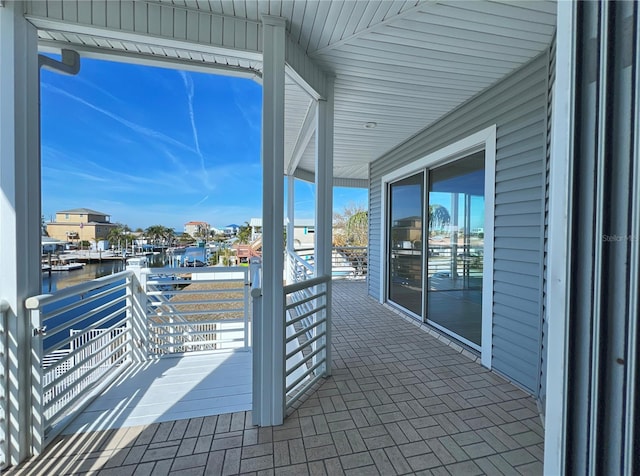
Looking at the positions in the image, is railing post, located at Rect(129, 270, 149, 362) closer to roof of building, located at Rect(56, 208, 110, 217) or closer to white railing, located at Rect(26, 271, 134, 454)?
white railing, located at Rect(26, 271, 134, 454)

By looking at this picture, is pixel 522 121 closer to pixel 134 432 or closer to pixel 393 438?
pixel 393 438

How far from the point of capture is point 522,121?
7.79ft

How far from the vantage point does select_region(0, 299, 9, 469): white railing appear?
1.56 m

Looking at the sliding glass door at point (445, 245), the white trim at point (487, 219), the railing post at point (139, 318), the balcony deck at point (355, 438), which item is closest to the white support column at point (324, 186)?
the balcony deck at point (355, 438)

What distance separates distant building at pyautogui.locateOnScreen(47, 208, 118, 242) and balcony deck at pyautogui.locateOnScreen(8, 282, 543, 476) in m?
1.41

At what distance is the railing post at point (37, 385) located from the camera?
1669 millimetres

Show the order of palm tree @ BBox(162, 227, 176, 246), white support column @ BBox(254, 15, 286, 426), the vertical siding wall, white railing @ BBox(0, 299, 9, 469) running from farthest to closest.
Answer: palm tree @ BBox(162, 227, 176, 246), the vertical siding wall, white support column @ BBox(254, 15, 286, 426), white railing @ BBox(0, 299, 9, 469)

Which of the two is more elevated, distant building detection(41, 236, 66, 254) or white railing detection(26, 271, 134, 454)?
distant building detection(41, 236, 66, 254)

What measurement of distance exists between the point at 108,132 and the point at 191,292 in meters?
2.27

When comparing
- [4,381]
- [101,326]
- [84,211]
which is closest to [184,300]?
[101,326]

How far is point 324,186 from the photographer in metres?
2.54

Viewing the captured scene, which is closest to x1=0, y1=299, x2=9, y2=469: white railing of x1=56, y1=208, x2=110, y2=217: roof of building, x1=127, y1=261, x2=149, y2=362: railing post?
x1=56, y1=208, x2=110, y2=217: roof of building

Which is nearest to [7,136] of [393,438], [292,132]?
[292,132]

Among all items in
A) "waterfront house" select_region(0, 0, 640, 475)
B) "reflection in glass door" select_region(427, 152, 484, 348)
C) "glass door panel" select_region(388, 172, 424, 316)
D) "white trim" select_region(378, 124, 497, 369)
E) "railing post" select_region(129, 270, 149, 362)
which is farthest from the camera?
"glass door panel" select_region(388, 172, 424, 316)
